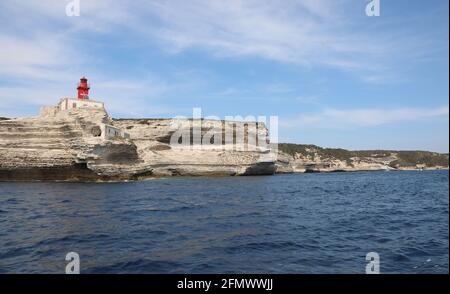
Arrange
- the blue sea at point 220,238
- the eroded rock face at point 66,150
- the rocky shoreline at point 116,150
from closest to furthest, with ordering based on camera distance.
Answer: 1. the blue sea at point 220,238
2. the eroded rock face at point 66,150
3. the rocky shoreline at point 116,150

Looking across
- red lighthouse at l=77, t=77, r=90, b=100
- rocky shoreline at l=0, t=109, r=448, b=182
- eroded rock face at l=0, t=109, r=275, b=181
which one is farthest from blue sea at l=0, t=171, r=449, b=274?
red lighthouse at l=77, t=77, r=90, b=100

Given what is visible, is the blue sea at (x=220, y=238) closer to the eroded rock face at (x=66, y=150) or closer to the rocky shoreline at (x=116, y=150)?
the eroded rock face at (x=66, y=150)

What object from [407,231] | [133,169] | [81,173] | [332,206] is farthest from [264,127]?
[407,231]

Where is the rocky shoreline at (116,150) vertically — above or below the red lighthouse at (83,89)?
below

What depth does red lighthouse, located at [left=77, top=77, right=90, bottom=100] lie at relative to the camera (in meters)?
59.2

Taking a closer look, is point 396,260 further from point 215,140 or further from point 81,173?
point 215,140

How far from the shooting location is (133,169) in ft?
158

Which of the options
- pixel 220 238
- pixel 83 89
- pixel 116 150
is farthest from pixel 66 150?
pixel 220 238

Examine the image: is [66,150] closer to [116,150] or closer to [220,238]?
[116,150]

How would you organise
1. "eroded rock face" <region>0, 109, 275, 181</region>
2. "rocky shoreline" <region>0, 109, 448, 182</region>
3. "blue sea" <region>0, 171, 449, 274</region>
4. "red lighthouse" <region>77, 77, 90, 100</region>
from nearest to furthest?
"blue sea" <region>0, 171, 449, 274</region> < "eroded rock face" <region>0, 109, 275, 181</region> < "rocky shoreline" <region>0, 109, 448, 182</region> < "red lighthouse" <region>77, 77, 90, 100</region>

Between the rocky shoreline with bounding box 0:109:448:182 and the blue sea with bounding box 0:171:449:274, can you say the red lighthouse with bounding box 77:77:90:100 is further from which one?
the blue sea with bounding box 0:171:449:274

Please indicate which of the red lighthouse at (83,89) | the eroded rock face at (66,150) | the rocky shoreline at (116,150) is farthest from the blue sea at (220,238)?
the red lighthouse at (83,89)

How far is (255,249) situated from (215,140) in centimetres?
5719

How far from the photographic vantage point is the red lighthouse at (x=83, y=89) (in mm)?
59219
